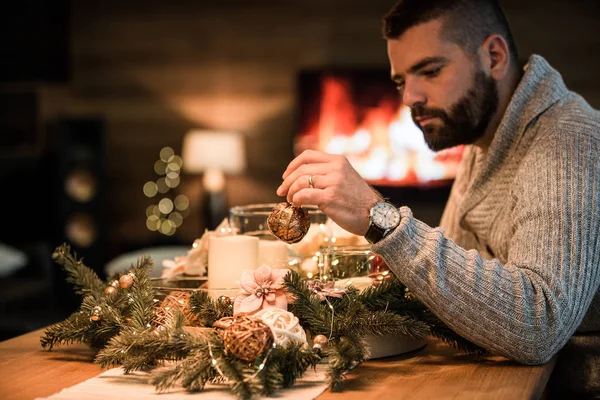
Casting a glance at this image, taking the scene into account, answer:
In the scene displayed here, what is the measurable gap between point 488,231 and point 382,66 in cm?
425

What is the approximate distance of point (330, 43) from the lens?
616 centimetres

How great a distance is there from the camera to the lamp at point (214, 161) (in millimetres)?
5902

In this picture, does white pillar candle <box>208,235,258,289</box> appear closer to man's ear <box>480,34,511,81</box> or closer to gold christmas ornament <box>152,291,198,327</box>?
gold christmas ornament <box>152,291,198,327</box>

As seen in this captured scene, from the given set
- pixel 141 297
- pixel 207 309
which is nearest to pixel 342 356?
pixel 207 309

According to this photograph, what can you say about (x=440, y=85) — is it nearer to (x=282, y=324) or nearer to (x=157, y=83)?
(x=282, y=324)

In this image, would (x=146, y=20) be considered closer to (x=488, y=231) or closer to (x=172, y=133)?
(x=172, y=133)

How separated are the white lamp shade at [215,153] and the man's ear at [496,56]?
13.2ft

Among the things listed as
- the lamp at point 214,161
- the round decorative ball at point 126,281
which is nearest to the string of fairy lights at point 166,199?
the lamp at point 214,161

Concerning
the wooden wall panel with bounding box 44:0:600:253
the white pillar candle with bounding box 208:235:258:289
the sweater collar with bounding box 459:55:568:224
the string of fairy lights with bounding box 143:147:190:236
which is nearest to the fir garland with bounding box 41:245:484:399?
the white pillar candle with bounding box 208:235:258:289

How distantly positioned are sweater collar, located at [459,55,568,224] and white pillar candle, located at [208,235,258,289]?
2.14 ft

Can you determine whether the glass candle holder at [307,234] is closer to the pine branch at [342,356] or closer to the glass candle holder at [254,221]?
the glass candle holder at [254,221]

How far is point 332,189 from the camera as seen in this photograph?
139 centimetres

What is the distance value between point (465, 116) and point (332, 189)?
66cm

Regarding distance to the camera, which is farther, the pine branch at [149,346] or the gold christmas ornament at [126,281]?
the gold christmas ornament at [126,281]
